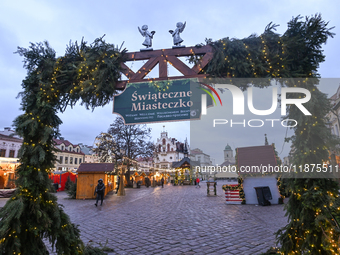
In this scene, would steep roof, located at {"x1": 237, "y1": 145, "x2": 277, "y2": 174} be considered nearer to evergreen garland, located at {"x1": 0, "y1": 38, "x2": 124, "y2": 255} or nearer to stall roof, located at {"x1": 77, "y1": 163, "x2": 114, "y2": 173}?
evergreen garland, located at {"x1": 0, "y1": 38, "x2": 124, "y2": 255}

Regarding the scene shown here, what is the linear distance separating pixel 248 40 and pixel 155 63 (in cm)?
179

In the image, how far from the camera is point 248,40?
13.4 feet

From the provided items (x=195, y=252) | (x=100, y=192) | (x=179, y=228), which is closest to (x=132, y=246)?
(x=195, y=252)

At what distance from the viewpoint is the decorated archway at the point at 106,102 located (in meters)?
3.46

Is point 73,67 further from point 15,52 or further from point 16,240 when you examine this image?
point 16,240

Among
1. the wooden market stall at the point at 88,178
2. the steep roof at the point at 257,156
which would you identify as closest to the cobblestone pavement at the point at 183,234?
the steep roof at the point at 257,156

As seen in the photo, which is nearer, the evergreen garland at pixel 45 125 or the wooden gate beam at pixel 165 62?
the evergreen garland at pixel 45 125

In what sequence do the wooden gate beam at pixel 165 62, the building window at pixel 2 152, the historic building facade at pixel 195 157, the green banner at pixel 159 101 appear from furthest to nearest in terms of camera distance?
the building window at pixel 2 152 < the historic building facade at pixel 195 157 < the wooden gate beam at pixel 165 62 < the green banner at pixel 159 101

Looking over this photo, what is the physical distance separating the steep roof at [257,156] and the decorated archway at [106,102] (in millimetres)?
9082

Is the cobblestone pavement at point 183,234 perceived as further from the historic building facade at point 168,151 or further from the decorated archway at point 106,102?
the historic building facade at point 168,151

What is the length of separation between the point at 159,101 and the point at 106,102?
1159 mm

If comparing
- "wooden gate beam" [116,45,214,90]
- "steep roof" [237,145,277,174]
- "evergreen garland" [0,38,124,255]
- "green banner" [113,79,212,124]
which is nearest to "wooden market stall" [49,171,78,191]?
"steep roof" [237,145,277,174]

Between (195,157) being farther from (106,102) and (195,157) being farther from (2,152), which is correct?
(2,152)

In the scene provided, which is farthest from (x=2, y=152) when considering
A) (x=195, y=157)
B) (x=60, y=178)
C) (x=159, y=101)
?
(x=159, y=101)
